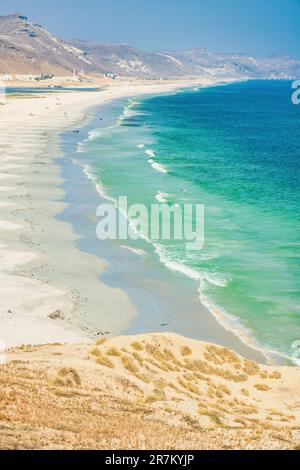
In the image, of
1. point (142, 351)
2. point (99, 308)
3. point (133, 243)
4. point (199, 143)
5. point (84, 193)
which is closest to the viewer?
point (142, 351)

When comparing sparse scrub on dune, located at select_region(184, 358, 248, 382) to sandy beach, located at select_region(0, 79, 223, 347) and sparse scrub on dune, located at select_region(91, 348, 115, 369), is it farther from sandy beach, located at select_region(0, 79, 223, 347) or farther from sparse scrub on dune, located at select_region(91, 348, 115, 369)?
sandy beach, located at select_region(0, 79, 223, 347)

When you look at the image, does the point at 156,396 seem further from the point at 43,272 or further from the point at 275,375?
the point at 43,272

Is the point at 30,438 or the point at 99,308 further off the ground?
the point at 30,438

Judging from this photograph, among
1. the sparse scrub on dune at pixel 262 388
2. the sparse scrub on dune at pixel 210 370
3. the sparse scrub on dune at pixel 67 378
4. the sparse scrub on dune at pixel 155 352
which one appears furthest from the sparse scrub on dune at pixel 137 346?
the sparse scrub on dune at pixel 262 388

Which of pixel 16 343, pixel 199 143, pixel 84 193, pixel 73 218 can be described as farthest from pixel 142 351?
pixel 199 143

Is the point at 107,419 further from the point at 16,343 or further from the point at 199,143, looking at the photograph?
the point at 199,143

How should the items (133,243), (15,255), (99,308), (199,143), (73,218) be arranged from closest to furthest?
(99,308) < (15,255) < (133,243) < (73,218) < (199,143)

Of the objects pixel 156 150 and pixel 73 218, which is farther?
pixel 156 150
